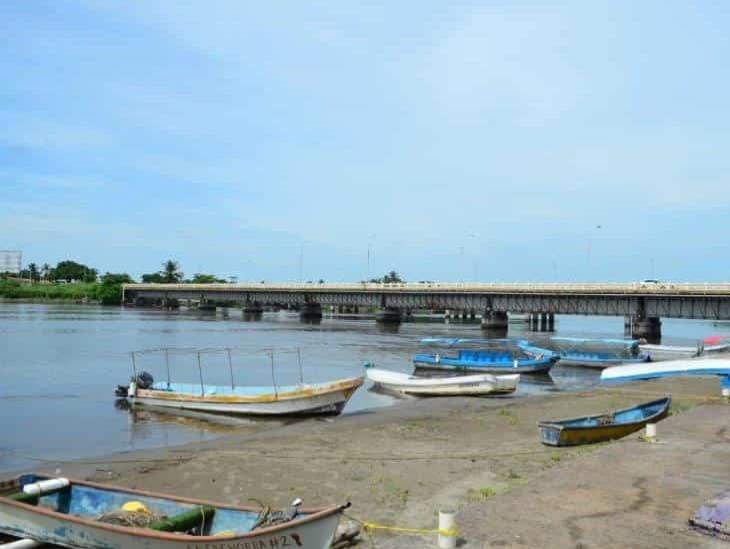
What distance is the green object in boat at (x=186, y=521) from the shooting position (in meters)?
9.50

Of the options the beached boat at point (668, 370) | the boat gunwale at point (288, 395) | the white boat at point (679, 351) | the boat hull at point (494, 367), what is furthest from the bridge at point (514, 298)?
the boat gunwale at point (288, 395)

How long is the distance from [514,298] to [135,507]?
310ft

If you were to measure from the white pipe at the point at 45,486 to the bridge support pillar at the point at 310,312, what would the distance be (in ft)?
406

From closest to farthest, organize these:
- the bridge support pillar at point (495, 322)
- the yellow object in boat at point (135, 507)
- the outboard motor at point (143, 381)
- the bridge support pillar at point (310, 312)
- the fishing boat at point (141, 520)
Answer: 1. the fishing boat at point (141, 520)
2. the yellow object in boat at point (135, 507)
3. the outboard motor at point (143, 381)
4. the bridge support pillar at point (495, 322)
5. the bridge support pillar at point (310, 312)

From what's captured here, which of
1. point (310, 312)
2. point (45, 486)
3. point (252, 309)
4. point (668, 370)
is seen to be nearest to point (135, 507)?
point (45, 486)

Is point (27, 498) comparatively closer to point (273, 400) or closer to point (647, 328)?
point (273, 400)

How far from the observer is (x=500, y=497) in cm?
1177

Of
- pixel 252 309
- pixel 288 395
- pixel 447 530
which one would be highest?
pixel 447 530

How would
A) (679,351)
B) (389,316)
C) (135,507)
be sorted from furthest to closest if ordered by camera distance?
(389,316) → (679,351) → (135,507)

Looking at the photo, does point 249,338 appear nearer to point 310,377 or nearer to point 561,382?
point 310,377

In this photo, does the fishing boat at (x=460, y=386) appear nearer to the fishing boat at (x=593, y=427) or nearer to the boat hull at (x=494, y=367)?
the boat hull at (x=494, y=367)

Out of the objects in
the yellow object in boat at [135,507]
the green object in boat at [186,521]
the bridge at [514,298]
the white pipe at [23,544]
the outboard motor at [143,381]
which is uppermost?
the bridge at [514,298]

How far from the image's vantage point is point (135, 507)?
34.8 ft

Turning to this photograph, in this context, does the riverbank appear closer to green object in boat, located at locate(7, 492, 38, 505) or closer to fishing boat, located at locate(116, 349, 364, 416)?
fishing boat, located at locate(116, 349, 364, 416)
